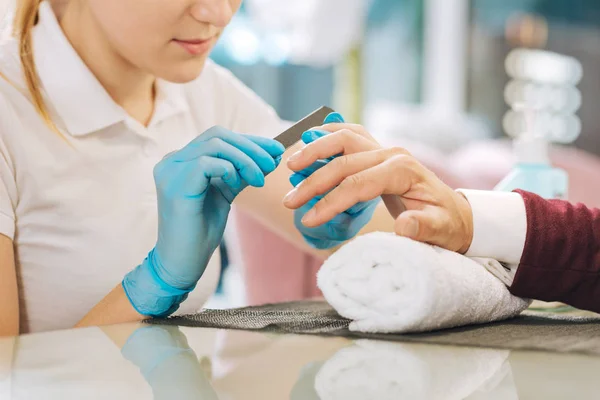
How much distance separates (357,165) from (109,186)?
0.46 metres

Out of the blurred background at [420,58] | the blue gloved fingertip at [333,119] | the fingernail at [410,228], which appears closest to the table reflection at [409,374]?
the fingernail at [410,228]

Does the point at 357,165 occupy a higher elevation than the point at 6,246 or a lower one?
higher

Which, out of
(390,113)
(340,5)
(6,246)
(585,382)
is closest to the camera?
(585,382)

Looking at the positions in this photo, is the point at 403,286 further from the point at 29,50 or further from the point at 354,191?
the point at 29,50

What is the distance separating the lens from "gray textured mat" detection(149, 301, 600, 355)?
0.61 metres

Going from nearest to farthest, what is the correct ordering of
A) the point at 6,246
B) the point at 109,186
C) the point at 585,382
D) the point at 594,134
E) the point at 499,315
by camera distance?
the point at 585,382 → the point at 499,315 → the point at 6,246 → the point at 109,186 → the point at 594,134

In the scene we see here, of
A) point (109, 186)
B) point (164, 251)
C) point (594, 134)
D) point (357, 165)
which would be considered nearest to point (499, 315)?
point (357, 165)

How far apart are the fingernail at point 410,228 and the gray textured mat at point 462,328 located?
0.10 metres

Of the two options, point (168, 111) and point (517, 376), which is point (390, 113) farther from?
point (517, 376)

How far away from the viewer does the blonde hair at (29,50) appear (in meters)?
1.05

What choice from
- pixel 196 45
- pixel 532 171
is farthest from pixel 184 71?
pixel 532 171

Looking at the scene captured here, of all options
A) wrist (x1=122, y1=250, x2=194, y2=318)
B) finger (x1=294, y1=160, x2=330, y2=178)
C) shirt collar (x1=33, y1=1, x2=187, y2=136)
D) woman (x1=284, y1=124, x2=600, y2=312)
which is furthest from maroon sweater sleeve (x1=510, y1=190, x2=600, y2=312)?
shirt collar (x1=33, y1=1, x2=187, y2=136)

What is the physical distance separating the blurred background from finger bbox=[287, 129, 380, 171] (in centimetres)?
328

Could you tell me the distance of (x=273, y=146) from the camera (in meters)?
0.82
